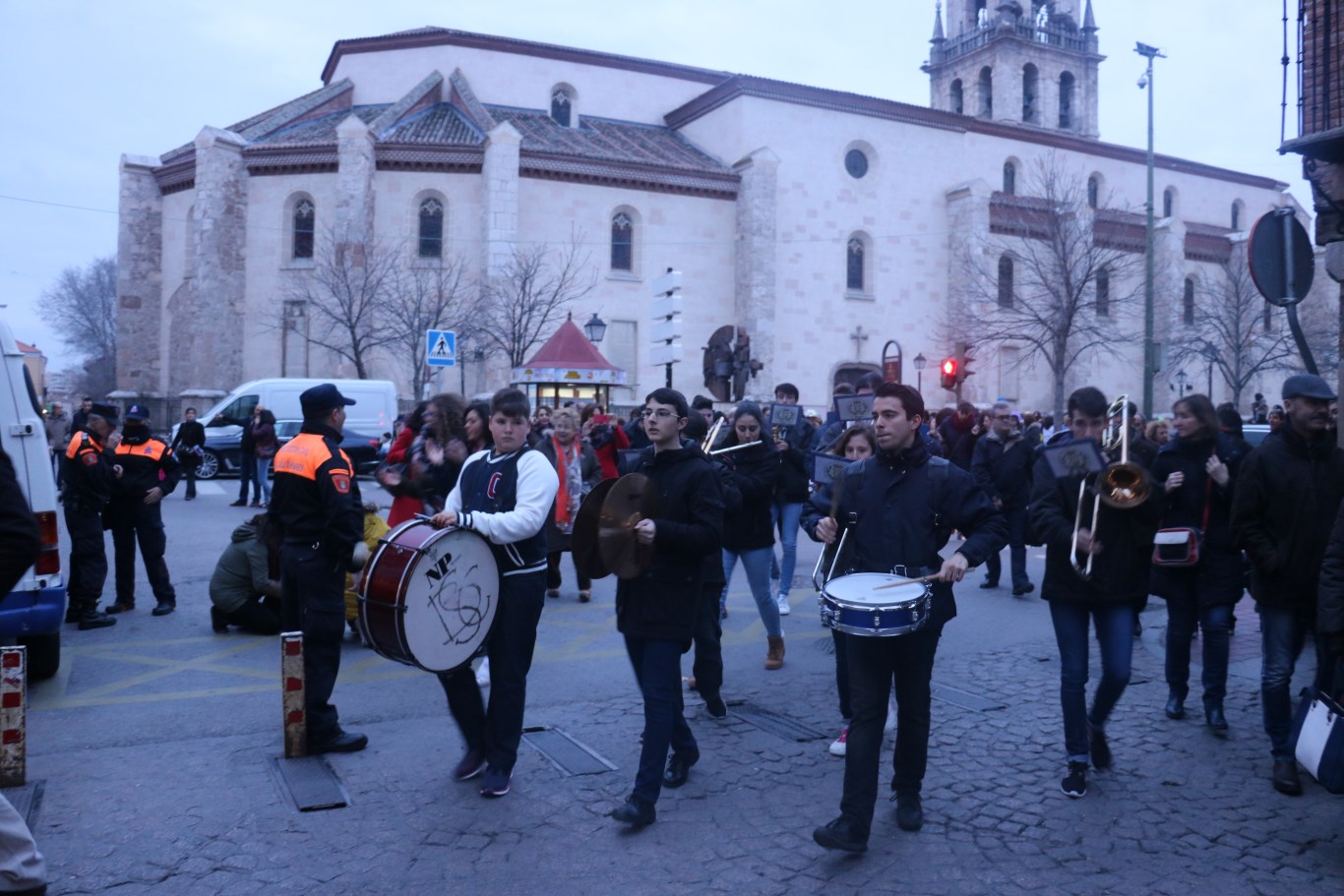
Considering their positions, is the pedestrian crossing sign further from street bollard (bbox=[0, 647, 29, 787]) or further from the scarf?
street bollard (bbox=[0, 647, 29, 787])

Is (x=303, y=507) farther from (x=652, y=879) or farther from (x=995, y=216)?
(x=995, y=216)

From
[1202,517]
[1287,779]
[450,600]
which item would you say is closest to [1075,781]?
[1287,779]

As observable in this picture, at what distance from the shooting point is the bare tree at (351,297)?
3189cm

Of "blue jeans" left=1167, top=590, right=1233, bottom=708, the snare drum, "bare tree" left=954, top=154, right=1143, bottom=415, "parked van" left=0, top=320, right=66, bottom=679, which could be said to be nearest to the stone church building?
"bare tree" left=954, top=154, right=1143, bottom=415

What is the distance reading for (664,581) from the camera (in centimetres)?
468

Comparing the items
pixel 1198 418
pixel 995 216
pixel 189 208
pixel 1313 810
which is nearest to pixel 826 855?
pixel 1313 810

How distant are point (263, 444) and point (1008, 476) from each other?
1256 centimetres

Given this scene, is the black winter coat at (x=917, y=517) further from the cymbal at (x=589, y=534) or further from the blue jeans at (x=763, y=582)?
the blue jeans at (x=763, y=582)

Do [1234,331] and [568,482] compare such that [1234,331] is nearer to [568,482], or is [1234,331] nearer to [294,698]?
[568,482]

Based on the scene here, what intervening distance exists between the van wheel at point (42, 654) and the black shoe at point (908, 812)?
18.4 ft

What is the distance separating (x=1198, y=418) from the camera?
6.20 m

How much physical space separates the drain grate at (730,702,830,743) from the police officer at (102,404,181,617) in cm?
573

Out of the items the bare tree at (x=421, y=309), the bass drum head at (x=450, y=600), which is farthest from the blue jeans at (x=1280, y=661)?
the bare tree at (x=421, y=309)

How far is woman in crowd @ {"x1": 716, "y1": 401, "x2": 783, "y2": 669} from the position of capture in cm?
742
